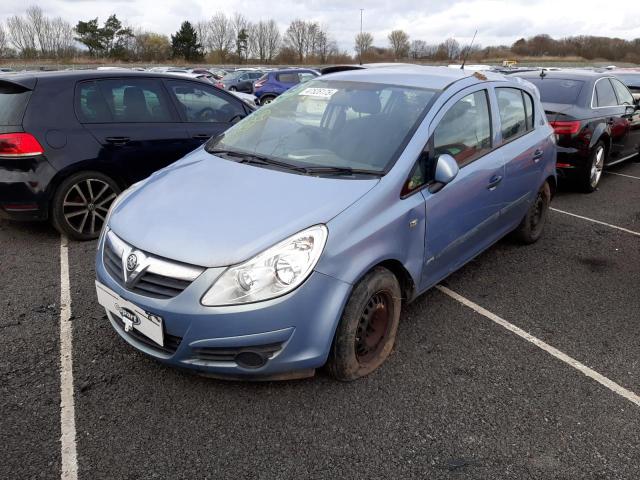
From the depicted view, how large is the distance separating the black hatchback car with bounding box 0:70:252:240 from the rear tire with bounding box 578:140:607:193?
16.1 feet

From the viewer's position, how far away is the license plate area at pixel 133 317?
2.37 meters

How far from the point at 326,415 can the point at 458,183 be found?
65.8 inches

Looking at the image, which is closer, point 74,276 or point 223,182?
point 223,182

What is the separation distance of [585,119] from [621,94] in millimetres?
1864

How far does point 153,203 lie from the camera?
277cm

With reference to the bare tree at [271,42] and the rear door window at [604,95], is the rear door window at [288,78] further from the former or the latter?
the bare tree at [271,42]

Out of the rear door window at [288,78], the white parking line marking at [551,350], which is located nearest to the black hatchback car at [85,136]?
Answer: the white parking line marking at [551,350]

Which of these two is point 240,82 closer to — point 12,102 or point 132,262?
point 12,102

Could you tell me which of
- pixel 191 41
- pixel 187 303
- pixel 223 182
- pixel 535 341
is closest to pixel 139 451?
pixel 187 303

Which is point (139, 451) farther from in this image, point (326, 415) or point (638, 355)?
point (638, 355)

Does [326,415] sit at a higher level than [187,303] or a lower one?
lower

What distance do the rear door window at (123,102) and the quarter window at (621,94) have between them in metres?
6.67

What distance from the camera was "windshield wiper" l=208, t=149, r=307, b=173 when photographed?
9.84 ft

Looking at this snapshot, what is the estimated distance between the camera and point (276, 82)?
20516 millimetres
